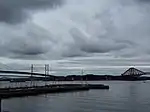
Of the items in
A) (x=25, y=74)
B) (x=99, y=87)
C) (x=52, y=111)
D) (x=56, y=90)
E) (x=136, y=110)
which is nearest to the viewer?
(x=52, y=111)

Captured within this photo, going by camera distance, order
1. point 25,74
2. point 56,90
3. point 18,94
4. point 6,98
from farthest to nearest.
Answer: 1. point 25,74
2. point 56,90
3. point 18,94
4. point 6,98

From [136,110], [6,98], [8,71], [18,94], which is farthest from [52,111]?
[8,71]

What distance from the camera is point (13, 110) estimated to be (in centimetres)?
5094

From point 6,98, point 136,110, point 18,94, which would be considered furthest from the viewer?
point 18,94

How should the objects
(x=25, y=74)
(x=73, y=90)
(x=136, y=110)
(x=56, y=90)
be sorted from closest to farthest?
(x=136, y=110) → (x=56, y=90) → (x=73, y=90) → (x=25, y=74)

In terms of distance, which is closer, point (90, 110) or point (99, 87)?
point (90, 110)

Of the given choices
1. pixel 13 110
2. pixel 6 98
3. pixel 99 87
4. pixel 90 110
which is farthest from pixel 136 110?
pixel 99 87

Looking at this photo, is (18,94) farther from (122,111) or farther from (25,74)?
(25,74)

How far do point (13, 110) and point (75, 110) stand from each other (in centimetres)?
1008

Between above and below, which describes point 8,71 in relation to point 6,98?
above

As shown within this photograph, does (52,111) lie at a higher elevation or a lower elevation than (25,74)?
lower

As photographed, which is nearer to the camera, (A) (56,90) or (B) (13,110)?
(B) (13,110)

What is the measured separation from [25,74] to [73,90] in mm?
47452

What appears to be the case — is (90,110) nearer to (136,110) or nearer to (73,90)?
(136,110)
